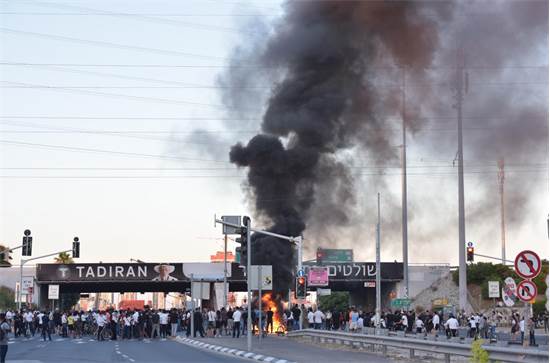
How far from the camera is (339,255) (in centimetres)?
8581

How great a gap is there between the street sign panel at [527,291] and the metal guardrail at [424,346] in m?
1.15

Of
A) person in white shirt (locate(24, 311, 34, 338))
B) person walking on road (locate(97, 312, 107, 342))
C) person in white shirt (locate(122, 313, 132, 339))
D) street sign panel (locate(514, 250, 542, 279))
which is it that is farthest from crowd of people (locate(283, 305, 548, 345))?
street sign panel (locate(514, 250, 542, 279))

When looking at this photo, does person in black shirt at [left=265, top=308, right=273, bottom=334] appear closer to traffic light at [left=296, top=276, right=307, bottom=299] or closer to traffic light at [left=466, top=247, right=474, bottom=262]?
traffic light at [left=296, top=276, right=307, bottom=299]

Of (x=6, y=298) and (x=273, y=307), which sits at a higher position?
(x=6, y=298)

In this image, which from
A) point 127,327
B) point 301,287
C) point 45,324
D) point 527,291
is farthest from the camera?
point 127,327

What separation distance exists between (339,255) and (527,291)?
6541cm

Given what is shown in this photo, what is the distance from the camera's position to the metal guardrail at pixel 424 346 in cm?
2053

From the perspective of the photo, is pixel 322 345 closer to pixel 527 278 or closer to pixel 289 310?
pixel 289 310

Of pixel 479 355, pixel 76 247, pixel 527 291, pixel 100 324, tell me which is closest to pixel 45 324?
pixel 100 324

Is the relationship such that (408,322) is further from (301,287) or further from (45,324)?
(45,324)

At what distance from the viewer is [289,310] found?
178ft

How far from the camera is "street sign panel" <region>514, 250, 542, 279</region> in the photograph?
2002cm

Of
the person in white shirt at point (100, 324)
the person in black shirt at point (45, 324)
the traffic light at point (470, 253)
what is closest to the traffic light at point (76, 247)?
the person in black shirt at point (45, 324)

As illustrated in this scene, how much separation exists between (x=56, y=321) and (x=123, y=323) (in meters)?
6.74
